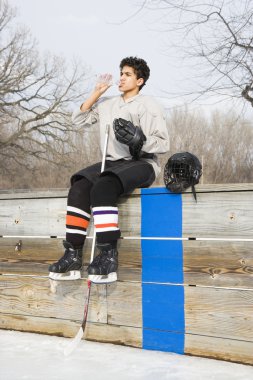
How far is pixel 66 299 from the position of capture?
360 centimetres

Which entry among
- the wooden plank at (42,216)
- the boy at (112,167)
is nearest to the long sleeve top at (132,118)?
the boy at (112,167)

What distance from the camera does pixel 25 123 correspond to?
32.2 m

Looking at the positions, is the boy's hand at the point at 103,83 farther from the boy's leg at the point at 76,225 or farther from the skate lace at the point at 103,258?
the skate lace at the point at 103,258

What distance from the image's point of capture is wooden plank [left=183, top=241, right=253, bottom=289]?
2891mm

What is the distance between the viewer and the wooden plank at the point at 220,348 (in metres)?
2.88

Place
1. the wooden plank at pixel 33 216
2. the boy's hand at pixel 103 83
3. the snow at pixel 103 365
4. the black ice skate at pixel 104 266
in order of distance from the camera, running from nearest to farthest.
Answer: the snow at pixel 103 365 → the black ice skate at pixel 104 266 → the boy's hand at pixel 103 83 → the wooden plank at pixel 33 216

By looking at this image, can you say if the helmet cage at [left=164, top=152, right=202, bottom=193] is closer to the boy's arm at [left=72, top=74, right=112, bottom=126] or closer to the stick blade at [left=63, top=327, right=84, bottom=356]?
the boy's arm at [left=72, top=74, right=112, bottom=126]

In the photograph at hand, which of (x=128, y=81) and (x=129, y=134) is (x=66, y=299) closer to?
(x=129, y=134)

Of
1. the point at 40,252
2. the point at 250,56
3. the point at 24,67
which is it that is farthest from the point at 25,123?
the point at 40,252

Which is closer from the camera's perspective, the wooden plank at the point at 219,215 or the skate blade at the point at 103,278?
the wooden plank at the point at 219,215

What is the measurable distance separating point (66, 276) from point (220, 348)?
1033mm

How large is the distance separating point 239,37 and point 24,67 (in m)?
21.9

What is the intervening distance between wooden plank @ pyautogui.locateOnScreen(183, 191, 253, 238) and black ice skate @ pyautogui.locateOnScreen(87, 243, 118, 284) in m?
0.46

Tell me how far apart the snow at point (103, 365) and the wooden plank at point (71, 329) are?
0.22 ft
